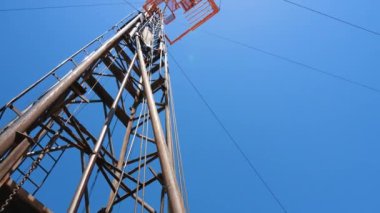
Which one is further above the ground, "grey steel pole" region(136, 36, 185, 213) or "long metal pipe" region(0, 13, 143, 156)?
"long metal pipe" region(0, 13, 143, 156)

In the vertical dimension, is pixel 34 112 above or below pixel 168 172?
above

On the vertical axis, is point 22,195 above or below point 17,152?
below

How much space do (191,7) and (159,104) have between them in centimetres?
847

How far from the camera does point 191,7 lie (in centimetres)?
1480

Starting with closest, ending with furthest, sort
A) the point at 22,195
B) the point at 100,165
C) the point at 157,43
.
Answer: the point at 22,195
the point at 100,165
the point at 157,43

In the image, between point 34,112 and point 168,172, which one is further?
point 34,112

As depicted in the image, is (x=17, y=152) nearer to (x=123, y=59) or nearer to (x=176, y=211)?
(x=176, y=211)

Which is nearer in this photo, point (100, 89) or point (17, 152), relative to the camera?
point (17, 152)

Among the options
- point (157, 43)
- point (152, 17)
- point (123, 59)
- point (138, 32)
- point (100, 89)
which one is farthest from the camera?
point (152, 17)

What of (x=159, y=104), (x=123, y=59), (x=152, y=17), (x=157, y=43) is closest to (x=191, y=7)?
(x=152, y=17)

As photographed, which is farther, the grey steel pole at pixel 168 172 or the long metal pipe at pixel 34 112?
the long metal pipe at pixel 34 112

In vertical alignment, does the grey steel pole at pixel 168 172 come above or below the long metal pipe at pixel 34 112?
below

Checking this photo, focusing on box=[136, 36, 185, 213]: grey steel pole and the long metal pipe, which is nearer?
box=[136, 36, 185, 213]: grey steel pole

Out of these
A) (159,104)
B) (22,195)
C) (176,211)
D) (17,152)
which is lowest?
(159,104)
